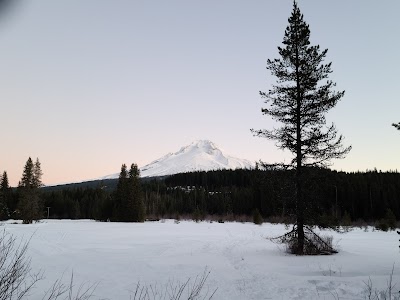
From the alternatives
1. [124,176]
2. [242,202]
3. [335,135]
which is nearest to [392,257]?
[335,135]

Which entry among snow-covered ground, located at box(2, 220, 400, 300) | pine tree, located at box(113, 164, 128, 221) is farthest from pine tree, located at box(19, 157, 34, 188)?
snow-covered ground, located at box(2, 220, 400, 300)

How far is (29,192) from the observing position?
5441 centimetres

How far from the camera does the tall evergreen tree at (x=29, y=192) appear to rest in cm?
5275

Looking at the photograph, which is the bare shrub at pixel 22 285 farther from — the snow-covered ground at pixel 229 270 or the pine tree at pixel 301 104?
the pine tree at pixel 301 104

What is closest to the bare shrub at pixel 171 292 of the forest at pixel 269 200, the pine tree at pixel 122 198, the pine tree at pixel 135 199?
the forest at pixel 269 200

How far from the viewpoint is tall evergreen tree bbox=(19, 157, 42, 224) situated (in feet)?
173

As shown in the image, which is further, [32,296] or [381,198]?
[381,198]

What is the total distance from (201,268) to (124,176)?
50.4 metres

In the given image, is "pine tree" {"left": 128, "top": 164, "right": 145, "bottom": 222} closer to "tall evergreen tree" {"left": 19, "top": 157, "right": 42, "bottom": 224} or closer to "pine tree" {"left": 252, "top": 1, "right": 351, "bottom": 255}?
"tall evergreen tree" {"left": 19, "top": 157, "right": 42, "bottom": 224}

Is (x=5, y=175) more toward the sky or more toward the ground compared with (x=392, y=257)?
more toward the sky

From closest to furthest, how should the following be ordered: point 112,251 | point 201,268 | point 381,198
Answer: point 201,268, point 112,251, point 381,198

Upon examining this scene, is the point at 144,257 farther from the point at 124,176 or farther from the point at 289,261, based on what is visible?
the point at 124,176

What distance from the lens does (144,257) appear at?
46.4 feet

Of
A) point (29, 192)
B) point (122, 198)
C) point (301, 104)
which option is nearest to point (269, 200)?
point (301, 104)
